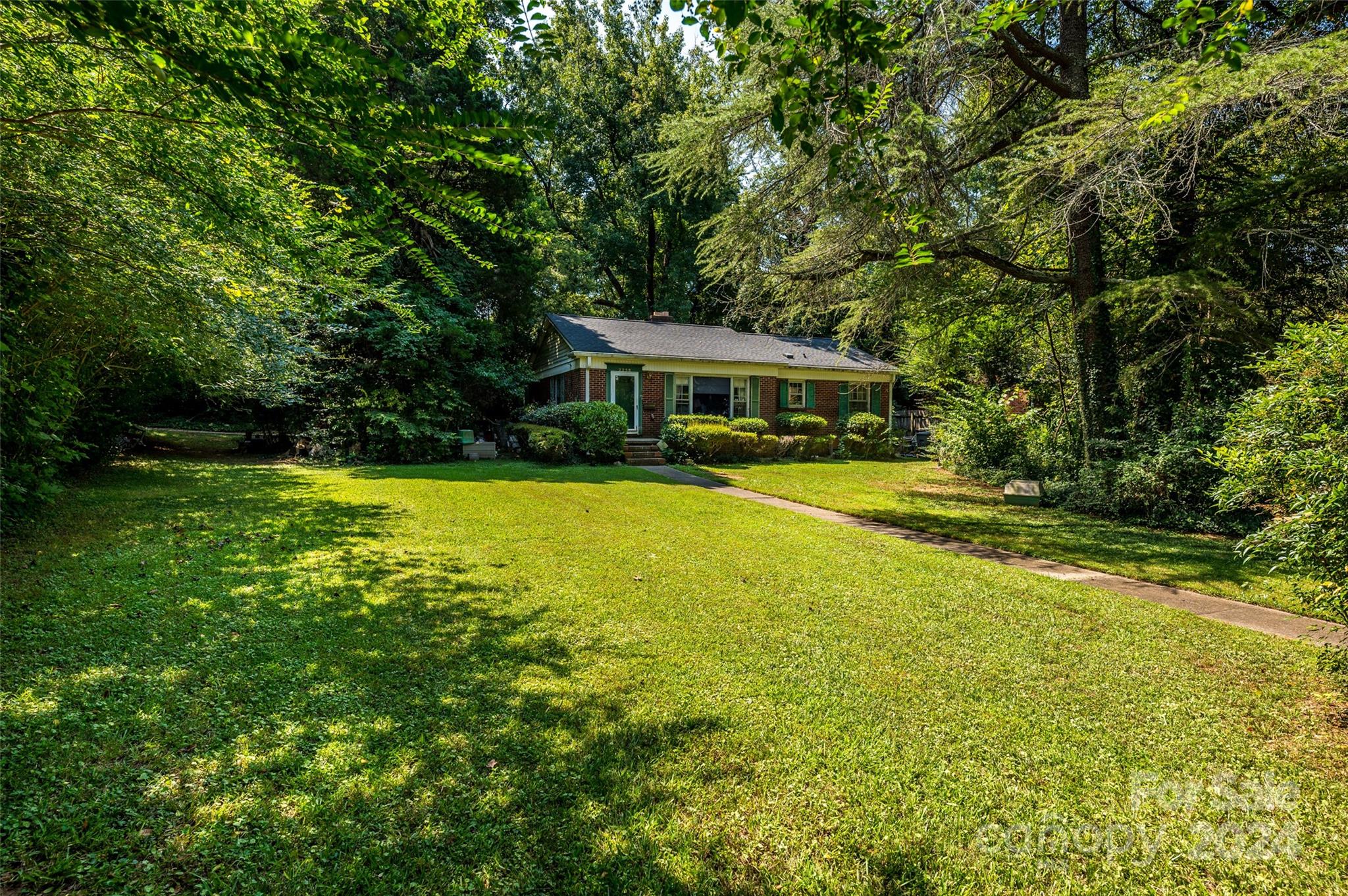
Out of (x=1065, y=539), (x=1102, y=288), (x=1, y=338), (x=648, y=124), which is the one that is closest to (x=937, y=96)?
(x=1102, y=288)

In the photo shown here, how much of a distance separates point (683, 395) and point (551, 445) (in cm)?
663

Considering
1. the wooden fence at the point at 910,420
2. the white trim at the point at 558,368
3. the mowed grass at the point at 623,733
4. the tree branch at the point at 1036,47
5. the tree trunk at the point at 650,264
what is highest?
the tree trunk at the point at 650,264

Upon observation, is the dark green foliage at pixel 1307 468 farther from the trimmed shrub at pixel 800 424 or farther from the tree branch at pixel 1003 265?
the trimmed shrub at pixel 800 424

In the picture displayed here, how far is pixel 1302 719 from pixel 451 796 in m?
4.36

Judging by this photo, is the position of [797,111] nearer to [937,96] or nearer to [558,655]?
[558,655]

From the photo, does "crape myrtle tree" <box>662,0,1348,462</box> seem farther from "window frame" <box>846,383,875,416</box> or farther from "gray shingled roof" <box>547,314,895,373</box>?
"window frame" <box>846,383,875,416</box>

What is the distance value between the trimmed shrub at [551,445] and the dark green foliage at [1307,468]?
1245 cm

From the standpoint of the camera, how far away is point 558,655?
339 cm

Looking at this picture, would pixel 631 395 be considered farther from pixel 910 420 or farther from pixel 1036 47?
pixel 910 420

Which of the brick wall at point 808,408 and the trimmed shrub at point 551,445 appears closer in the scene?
the trimmed shrub at point 551,445

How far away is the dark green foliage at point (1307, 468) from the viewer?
290 centimetres

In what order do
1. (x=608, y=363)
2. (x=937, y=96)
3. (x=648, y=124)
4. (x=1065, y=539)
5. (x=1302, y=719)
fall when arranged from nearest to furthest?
(x=1302, y=719)
(x=1065, y=539)
(x=937, y=96)
(x=608, y=363)
(x=648, y=124)

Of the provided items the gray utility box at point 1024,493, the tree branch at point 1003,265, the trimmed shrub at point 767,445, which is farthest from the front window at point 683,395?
the gray utility box at point 1024,493

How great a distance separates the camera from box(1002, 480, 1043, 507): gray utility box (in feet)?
33.2
